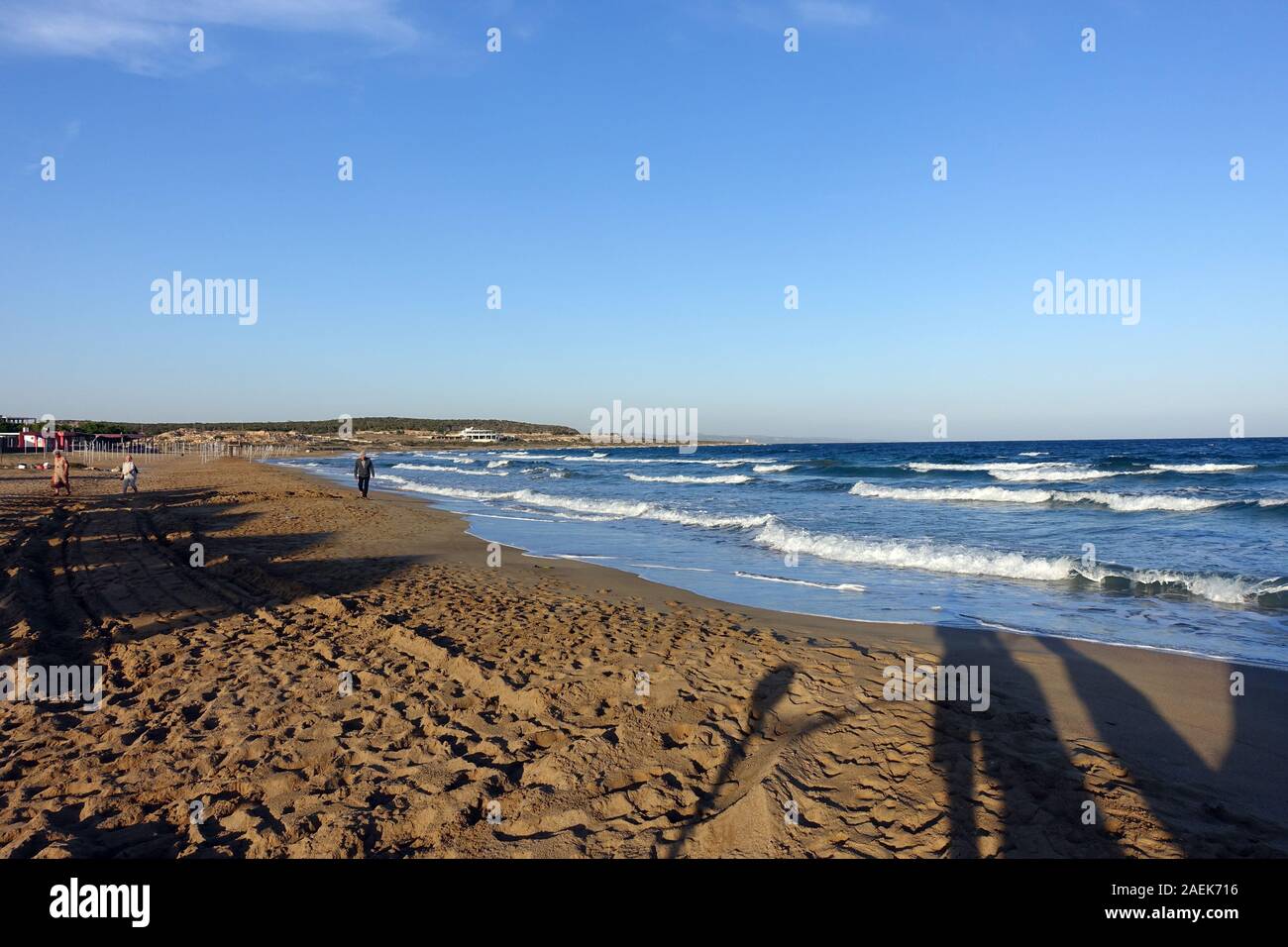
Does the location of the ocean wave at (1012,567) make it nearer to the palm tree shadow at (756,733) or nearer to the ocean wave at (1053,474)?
the palm tree shadow at (756,733)

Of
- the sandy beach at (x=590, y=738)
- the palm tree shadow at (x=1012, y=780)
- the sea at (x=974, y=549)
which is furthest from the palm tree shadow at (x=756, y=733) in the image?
the sea at (x=974, y=549)

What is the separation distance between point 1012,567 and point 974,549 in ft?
5.91

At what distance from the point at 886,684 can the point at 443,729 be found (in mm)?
3734

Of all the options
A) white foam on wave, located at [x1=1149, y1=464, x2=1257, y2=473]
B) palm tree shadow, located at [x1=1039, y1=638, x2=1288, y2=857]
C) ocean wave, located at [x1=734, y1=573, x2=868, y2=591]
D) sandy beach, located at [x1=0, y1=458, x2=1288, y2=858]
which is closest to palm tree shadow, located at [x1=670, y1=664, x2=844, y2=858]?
sandy beach, located at [x1=0, y1=458, x2=1288, y2=858]

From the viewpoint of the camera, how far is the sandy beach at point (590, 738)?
3.69 m

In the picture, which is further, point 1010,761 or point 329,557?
point 329,557

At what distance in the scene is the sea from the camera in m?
9.33

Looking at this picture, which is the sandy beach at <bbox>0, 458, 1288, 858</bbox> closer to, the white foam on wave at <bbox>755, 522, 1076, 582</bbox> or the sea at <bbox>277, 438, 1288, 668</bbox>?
the sea at <bbox>277, 438, 1288, 668</bbox>

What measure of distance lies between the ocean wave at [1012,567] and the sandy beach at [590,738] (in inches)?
163

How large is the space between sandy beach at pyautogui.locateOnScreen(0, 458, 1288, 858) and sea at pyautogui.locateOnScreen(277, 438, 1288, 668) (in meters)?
1.47

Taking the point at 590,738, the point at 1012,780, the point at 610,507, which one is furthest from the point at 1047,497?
the point at 590,738
